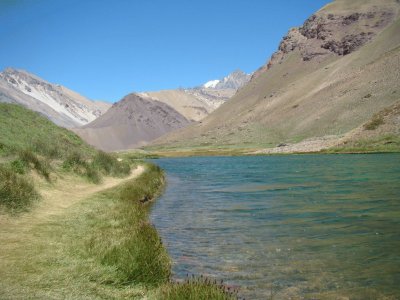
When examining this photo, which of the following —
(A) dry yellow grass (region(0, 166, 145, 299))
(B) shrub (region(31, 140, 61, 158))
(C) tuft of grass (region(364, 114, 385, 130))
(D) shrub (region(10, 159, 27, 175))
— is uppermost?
(C) tuft of grass (region(364, 114, 385, 130))

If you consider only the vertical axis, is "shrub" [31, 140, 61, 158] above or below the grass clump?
above

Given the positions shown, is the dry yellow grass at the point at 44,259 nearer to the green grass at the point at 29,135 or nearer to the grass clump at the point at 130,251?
the grass clump at the point at 130,251

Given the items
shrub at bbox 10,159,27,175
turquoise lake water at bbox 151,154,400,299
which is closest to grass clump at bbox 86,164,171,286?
turquoise lake water at bbox 151,154,400,299

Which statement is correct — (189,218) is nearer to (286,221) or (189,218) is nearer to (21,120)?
(286,221)

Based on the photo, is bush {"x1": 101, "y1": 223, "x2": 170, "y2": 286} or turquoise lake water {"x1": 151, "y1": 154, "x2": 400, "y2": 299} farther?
turquoise lake water {"x1": 151, "y1": 154, "x2": 400, "y2": 299}

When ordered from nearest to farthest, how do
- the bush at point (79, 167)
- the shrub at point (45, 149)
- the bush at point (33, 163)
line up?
the bush at point (33, 163) < the bush at point (79, 167) < the shrub at point (45, 149)

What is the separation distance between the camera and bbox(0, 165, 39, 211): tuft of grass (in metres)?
16.6

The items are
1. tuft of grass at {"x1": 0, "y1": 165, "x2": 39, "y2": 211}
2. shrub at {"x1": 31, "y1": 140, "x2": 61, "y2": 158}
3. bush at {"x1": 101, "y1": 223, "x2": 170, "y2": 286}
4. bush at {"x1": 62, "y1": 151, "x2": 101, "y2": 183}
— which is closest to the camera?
bush at {"x1": 101, "y1": 223, "x2": 170, "y2": 286}

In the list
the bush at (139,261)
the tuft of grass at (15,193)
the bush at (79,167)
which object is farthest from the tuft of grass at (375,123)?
the bush at (139,261)

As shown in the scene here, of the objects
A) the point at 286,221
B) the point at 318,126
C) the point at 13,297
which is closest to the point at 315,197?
the point at 286,221

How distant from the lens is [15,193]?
56.5 ft

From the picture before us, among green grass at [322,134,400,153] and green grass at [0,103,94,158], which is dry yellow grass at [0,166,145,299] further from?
green grass at [322,134,400,153]

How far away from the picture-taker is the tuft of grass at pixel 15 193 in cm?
1656

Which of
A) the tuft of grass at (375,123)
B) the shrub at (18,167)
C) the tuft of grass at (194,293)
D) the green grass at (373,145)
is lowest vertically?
the tuft of grass at (194,293)
